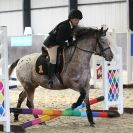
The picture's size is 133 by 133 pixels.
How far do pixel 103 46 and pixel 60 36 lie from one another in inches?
26.8

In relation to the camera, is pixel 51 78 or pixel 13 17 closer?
pixel 51 78

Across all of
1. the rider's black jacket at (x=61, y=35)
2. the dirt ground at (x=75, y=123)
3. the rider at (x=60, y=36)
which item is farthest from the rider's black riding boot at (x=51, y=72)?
the dirt ground at (x=75, y=123)

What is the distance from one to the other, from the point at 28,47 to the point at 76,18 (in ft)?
41.9

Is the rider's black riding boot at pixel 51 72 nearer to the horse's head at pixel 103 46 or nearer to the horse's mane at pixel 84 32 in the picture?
the horse's mane at pixel 84 32

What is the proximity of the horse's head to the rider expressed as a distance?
15.9 inches

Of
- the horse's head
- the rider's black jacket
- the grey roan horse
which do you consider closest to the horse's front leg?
the grey roan horse

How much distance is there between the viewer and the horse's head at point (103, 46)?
24.0 feet

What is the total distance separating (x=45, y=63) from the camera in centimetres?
751

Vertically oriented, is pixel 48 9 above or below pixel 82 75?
above

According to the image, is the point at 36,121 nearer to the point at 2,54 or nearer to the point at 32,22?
the point at 2,54

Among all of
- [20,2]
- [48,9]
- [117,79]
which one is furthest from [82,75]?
[20,2]

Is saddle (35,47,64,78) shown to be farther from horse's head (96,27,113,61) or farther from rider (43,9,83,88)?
horse's head (96,27,113,61)

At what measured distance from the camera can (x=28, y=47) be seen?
19.8 metres

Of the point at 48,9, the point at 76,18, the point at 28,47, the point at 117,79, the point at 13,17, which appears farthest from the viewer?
the point at 13,17
